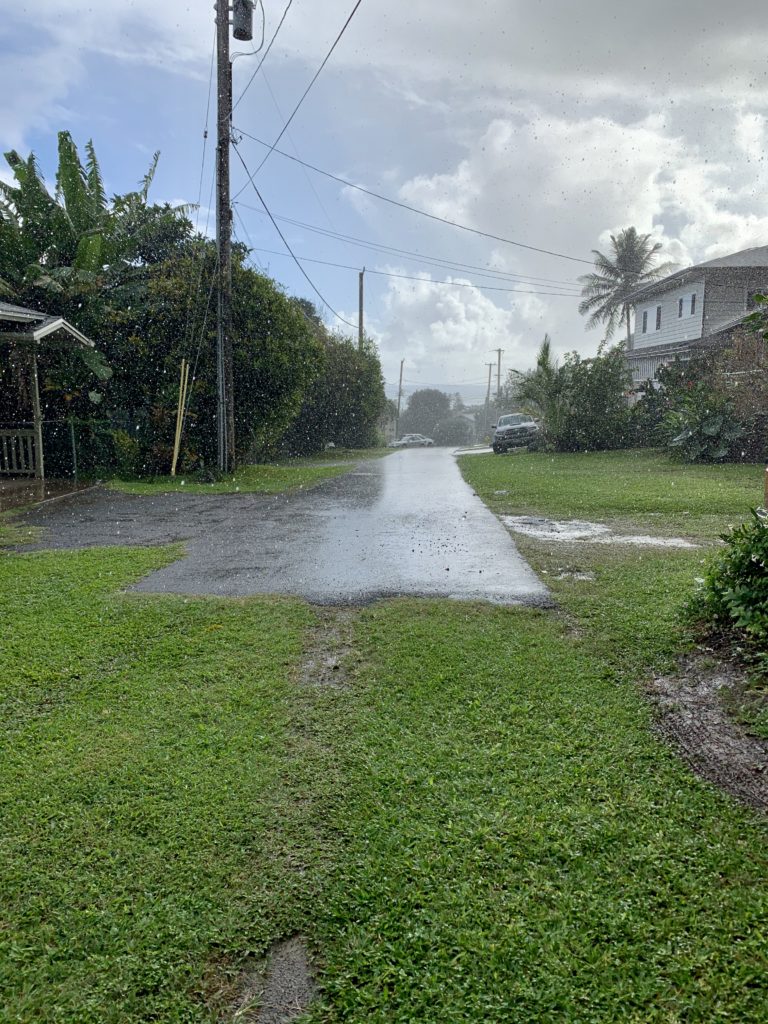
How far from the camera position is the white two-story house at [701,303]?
2661 centimetres

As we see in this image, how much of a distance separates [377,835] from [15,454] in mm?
13077

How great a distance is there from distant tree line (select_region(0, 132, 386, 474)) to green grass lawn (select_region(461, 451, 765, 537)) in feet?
18.6

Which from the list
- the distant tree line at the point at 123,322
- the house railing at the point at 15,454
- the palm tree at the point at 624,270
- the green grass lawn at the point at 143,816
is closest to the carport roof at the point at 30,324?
the distant tree line at the point at 123,322

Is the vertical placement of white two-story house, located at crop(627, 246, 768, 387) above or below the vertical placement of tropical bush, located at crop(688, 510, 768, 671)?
above

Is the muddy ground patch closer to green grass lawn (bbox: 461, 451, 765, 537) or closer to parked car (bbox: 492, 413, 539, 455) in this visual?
green grass lawn (bbox: 461, 451, 765, 537)

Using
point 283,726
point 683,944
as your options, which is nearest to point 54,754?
point 283,726

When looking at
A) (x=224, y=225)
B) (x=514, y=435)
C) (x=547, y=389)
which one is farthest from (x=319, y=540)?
(x=514, y=435)

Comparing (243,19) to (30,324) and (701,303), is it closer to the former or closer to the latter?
(30,324)

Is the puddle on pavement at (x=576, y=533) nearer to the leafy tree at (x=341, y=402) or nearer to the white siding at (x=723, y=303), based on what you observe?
the leafy tree at (x=341, y=402)

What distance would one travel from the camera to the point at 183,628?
4.53 m

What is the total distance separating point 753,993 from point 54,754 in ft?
8.68

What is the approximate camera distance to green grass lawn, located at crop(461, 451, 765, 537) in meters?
8.80

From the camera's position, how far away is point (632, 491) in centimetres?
1126

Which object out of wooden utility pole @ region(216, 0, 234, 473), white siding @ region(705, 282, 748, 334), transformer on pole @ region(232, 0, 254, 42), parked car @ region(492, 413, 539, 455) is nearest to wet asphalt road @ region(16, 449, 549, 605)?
wooden utility pole @ region(216, 0, 234, 473)
